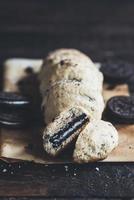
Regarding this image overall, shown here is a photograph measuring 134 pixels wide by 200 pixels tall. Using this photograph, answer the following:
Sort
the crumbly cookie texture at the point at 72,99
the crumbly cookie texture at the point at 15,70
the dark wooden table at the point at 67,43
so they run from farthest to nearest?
the crumbly cookie texture at the point at 15,70, the crumbly cookie texture at the point at 72,99, the dark wooden table at the point at 67,43

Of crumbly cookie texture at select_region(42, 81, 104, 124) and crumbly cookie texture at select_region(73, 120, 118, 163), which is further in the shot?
crumbly cookie texture at select_region(42, 81, 104, 124)

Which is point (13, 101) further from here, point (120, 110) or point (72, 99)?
point (120, 110)

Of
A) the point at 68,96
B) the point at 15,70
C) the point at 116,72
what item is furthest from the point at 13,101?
the point at 116,72

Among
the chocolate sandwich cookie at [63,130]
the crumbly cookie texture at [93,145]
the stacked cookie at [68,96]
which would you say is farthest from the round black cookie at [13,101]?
the crumbly cookie texture at [93,145]

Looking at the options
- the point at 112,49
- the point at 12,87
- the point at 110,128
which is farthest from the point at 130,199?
the point at 112,49

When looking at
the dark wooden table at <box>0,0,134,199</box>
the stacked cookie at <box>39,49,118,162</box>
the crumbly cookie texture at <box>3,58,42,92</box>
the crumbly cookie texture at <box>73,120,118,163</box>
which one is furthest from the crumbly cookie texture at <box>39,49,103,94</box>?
the dark wooden table at <box>0,0,134,199</box>

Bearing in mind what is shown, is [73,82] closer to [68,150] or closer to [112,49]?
[68,150]

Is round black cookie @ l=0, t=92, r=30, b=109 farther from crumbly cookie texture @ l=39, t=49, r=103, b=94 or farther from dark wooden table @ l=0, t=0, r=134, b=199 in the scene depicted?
dark wooden table @ l=0, t=0, r=134, b=199

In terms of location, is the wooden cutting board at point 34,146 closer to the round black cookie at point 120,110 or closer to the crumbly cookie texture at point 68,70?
the round black cookie at point 120,110
